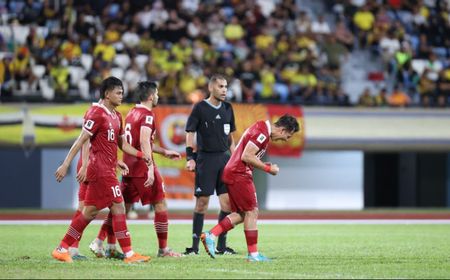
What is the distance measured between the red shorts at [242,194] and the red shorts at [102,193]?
141 centimetres

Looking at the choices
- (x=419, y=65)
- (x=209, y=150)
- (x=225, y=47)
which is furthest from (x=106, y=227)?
(x=419, y=65)

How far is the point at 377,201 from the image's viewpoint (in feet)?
99.0

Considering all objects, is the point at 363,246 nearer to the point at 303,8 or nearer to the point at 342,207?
the point at 342,207

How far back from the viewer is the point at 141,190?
40.9 ft

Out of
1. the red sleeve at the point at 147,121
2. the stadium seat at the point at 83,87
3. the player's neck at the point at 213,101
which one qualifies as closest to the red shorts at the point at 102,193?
the red sleeve at the point at 147,121

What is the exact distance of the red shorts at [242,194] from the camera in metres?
11.8

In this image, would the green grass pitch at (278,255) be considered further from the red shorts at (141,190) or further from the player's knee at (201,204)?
the red shorts at (141,190)

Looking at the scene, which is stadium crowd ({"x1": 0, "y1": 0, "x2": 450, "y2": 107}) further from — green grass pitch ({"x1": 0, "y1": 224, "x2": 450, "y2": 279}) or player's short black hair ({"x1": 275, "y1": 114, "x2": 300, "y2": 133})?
player's short black hair ({"x1": 275, "y1": 114, "x2": 300, "y2": 133})

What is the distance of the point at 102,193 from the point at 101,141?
2.00ft

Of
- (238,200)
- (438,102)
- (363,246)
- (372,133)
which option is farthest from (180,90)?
(238,200)

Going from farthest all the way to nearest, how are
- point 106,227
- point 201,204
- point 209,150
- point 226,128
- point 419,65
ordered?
1. point 419,65
2. point 226,128
3. point 209,150
4. point 201,204
5. point 106,227

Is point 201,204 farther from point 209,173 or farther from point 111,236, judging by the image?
point 111,236

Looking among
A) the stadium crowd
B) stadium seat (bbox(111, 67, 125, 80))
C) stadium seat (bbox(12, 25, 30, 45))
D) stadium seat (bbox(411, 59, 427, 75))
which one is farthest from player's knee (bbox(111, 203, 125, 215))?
stadium seat (bbox(411, 59, 427, 75))

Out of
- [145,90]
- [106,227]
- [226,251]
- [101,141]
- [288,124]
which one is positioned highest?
[145,90]
